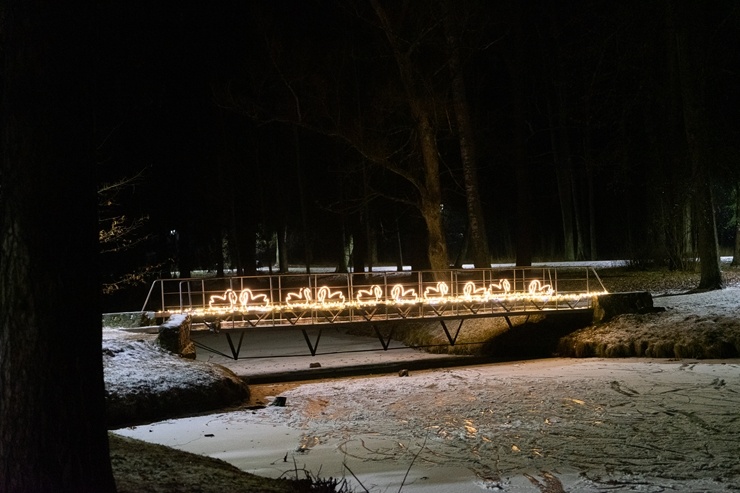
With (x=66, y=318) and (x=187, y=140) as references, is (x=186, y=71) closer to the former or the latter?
(x=187, y=140)

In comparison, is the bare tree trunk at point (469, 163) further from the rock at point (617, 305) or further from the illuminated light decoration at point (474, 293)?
the rock at point (617, 305)

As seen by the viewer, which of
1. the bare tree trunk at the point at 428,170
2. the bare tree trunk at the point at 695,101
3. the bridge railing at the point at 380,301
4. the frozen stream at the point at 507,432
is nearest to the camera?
the frozen stream at the point at 507,432

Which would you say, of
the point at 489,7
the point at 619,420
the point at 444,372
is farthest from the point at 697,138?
the point at 619,420

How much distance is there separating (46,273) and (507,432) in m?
6.65

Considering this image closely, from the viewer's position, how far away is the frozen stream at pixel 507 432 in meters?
7.52

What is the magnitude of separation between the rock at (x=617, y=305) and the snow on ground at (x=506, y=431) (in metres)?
3.48

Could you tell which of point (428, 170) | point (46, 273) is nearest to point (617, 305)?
point (428, 170)

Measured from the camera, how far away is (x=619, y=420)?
1005 cm

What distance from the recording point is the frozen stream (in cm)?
752

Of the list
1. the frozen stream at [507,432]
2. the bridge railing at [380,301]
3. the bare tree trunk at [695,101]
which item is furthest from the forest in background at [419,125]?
the frozen stream at [507,432]

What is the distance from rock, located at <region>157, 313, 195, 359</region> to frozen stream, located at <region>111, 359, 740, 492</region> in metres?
2.46

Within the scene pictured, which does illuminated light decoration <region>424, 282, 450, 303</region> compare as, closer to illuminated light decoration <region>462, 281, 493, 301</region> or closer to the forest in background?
illuminated light decoration <region>462, 281, 493, 301</region>

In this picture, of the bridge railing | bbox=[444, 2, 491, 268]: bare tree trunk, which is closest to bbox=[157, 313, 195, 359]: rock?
the bridge railing

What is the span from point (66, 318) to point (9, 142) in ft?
3.80
